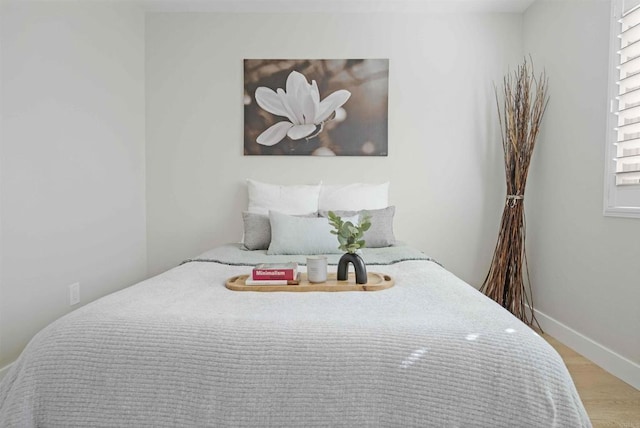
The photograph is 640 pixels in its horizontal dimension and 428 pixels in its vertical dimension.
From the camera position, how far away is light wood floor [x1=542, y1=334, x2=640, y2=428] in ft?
5.64

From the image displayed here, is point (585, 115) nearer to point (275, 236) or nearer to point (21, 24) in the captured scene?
point (275, 236)

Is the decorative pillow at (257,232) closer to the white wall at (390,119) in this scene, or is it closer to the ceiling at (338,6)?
the white wall at (390,119)

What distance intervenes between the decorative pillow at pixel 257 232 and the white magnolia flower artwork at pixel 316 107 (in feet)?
2.50

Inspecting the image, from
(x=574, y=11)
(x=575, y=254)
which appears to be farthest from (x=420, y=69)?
(x=575, y=254)

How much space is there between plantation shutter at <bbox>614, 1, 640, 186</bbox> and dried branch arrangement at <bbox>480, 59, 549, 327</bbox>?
28.9 inches

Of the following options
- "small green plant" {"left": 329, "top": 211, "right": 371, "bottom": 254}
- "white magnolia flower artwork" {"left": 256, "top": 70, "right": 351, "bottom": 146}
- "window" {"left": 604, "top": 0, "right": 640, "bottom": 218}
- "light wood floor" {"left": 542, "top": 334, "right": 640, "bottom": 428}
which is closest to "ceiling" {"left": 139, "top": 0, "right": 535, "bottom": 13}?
"white magnolia flower artwork" {"left": 256, "top": 70, "right": 351, "bottom": 146}

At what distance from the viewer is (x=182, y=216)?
131 inches

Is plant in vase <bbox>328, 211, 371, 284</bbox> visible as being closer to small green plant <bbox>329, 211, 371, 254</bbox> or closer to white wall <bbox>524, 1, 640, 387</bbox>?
small green plant <bbox>329, 211, 371, 254</bbox>

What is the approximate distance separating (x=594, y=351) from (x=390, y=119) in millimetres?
2105

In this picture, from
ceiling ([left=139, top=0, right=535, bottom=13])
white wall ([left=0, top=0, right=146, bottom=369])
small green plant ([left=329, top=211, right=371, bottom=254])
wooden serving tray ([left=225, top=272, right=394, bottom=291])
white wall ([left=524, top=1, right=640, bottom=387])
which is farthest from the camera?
ceiling ([left=139, top=0, right=535, bottom=13])

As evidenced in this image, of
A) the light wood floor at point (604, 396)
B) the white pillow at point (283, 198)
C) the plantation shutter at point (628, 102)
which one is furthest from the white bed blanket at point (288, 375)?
the white pillow at point (283, 198)

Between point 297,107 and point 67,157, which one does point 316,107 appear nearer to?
point 297,107

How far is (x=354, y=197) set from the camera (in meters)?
2.98

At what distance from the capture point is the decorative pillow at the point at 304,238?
8.00ft
